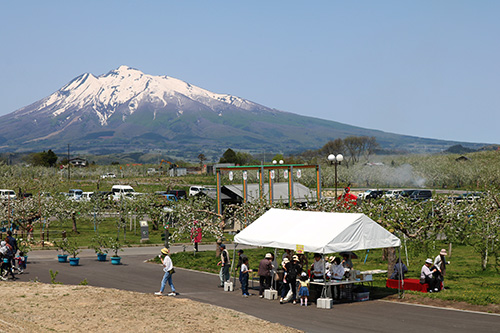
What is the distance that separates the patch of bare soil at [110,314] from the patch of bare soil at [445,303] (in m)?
5.91

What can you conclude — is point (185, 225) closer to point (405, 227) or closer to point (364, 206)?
point (364, 206)

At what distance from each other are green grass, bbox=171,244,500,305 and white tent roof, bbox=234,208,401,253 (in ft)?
7.25

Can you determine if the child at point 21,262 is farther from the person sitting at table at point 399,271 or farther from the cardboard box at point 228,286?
the person sitting at table at point 399,271

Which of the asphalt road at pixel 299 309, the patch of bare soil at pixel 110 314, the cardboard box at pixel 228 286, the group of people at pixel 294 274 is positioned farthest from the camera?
the cardboard box at pixel 228 286

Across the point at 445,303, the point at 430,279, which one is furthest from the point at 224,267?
the point at 445,303

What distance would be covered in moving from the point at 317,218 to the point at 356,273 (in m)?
2.36

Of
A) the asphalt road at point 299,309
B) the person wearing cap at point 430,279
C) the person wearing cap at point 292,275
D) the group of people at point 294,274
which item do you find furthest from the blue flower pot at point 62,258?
the person wearing cap at point 430,279

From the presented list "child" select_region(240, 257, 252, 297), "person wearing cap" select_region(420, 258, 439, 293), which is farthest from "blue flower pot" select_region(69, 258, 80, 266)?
"person wearing cap" select_region(420, 258, 439, 293)

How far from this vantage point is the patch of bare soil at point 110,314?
52.1ft

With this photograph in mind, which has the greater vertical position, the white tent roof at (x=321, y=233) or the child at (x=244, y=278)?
the white tent roof at (x=321, y=233)

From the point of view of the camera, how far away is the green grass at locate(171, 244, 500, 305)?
821 inches

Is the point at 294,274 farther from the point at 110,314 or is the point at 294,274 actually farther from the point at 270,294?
the point at 110,314

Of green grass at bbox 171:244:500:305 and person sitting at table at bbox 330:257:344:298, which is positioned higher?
person sitting at table at bbox 330:257:344:298

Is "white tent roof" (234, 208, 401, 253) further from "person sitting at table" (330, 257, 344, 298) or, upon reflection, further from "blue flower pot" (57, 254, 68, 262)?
"blue flower pot" (57, 254, 68, 262)
